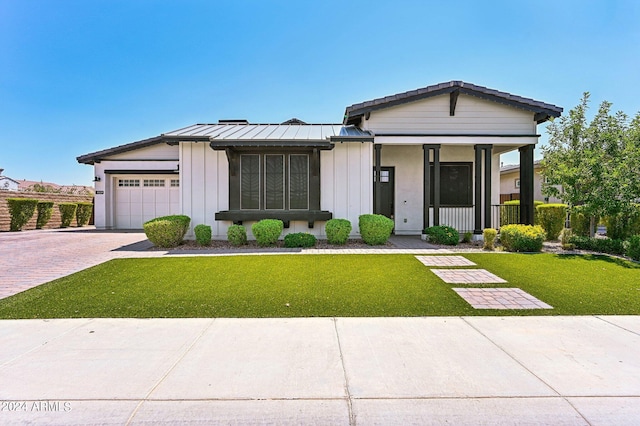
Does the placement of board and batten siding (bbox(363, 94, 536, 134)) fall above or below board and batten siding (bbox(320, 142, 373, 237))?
above

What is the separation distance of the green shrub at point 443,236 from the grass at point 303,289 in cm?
208

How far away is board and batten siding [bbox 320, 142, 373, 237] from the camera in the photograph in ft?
33.4

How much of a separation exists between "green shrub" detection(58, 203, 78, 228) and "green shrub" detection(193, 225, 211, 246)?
11.8 m

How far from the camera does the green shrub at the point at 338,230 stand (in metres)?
9.27

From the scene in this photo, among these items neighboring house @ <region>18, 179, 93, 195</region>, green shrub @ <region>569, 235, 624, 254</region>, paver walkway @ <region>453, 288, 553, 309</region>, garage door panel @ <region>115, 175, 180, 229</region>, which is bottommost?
paver walkway @ <region>453, 288, 553, 309</region>

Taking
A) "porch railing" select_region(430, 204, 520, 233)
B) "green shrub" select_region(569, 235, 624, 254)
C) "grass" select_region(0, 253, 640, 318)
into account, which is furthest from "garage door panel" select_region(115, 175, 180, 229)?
"green shrub" select_region(569, 235, 624, 254)

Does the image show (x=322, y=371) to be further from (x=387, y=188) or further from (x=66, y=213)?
(x=66, y=213)

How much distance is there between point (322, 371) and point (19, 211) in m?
18.2

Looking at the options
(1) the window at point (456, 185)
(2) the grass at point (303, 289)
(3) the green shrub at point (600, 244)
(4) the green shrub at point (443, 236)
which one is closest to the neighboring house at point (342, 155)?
(4) the green shrub at point (443, 236)

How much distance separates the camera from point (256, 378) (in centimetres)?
252

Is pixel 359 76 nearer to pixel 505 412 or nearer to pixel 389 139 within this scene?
pixel 389 139

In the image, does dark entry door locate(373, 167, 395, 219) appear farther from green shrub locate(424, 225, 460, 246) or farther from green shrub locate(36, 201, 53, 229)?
green shrub locate(36, 201, 53, 229)

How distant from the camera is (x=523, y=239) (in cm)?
834

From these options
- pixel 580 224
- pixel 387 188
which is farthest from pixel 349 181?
pixel 580 224
